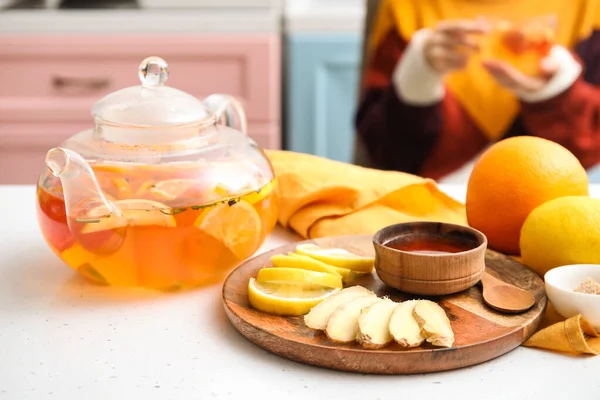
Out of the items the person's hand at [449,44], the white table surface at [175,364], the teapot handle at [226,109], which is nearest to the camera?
the white table surface at [175,364]

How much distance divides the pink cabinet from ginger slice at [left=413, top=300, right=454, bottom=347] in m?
1.95

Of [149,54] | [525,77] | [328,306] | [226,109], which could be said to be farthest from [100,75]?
[328,306]

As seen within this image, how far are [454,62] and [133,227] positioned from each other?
135cm

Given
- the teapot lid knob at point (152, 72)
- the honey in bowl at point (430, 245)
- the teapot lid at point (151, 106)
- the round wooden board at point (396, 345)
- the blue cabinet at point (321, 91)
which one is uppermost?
the teapot lid knob at point (152, 72)

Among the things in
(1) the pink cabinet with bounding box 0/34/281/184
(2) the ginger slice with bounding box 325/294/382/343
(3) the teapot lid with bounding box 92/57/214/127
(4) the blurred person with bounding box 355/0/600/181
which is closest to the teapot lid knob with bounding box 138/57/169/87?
(3) the teapot lid with bounding box 92/57/214/127

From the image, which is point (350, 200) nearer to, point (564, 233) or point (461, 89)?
point (564, 233)

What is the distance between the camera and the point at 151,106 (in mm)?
898

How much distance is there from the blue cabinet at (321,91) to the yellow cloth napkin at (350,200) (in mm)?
1547

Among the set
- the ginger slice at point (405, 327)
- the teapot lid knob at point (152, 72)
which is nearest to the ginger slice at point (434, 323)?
the ginger slice at point (405, 327)

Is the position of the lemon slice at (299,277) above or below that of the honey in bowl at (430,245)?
below

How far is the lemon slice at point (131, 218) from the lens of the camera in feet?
2.76

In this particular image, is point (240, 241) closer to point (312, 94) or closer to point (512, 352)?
point (512, 352)

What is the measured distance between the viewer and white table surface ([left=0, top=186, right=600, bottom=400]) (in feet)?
2.29

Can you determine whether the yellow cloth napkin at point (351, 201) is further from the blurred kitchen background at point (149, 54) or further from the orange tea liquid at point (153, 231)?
the blurred kitchen background at point (149, 54)
